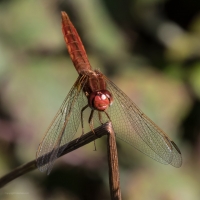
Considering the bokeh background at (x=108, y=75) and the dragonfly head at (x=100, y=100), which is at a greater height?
the dragonfly head at (x=100, y=100)

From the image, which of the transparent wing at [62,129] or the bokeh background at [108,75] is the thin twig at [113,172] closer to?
the transparent wing at [62,129]

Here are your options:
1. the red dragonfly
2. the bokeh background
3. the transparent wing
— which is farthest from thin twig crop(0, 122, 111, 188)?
the bokeh background

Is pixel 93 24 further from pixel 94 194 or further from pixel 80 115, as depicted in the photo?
pixel 80 115

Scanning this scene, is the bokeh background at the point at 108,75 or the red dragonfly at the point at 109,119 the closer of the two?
the red dragonfly at the point at 109,119

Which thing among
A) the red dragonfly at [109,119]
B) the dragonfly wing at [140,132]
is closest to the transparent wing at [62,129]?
the red dragonfly at [109,119]

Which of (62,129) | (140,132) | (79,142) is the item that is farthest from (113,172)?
(140,132)

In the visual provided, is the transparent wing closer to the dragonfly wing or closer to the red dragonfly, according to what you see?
the red dragonfly

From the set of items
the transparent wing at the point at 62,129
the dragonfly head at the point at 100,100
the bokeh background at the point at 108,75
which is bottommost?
the bokeh background at the point at 108,75

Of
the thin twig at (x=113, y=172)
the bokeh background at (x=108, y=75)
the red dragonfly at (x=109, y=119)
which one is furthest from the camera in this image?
the bokeh background at (x=108, y=75)

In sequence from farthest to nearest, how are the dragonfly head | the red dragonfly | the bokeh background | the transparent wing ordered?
1. the bokeh background
2. the dragonfly head
3. the red dragonfly
4. the transparent wing
